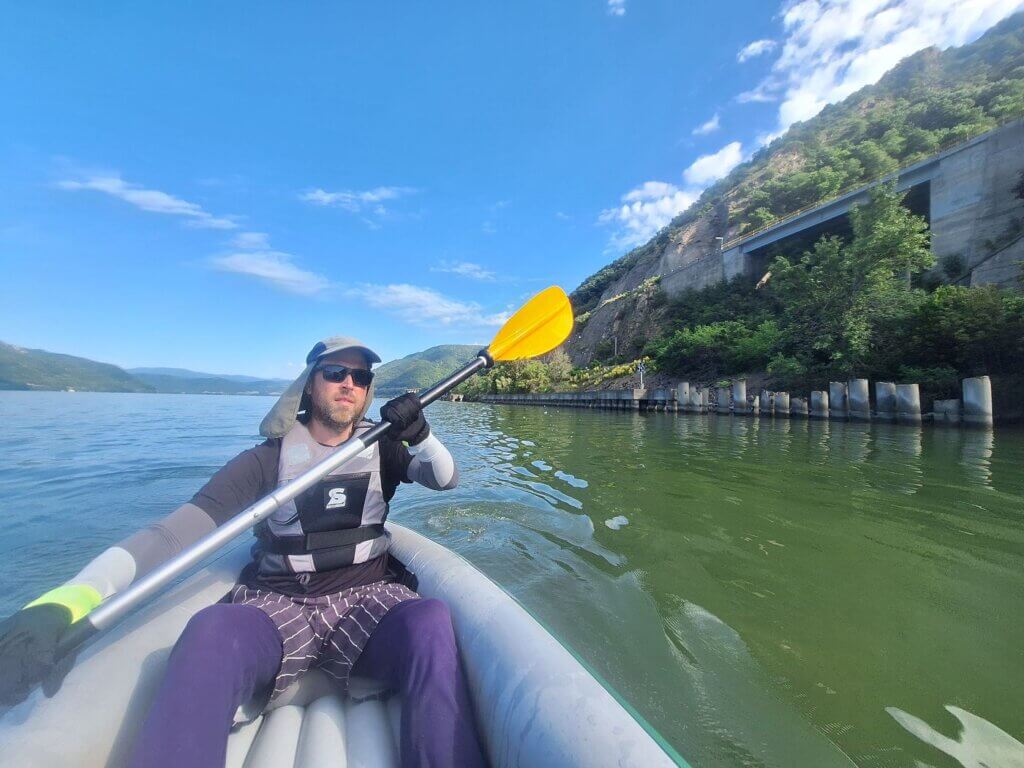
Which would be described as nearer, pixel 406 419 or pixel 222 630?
pixel 222 630

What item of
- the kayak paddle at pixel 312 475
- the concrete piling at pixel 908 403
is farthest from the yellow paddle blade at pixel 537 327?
the concrete piling at pixel 908 403

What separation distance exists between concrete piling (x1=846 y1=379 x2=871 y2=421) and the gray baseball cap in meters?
16.4

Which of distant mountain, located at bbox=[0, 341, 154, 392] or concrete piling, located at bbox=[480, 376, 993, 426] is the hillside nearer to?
concrete piling, located at bbox=[480, 376, 993, 426]

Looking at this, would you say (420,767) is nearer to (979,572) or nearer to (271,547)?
(271,547)

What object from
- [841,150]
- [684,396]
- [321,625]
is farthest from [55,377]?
[841,150]

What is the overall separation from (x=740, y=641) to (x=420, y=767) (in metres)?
1.96

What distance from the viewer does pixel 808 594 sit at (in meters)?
2.92

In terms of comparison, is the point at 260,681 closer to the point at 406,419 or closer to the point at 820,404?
the point at 406,419

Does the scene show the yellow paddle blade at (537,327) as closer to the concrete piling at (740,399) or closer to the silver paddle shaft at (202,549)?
the silver paddle shaft at (202,549)

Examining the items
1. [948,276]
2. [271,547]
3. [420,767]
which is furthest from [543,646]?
[948,276]

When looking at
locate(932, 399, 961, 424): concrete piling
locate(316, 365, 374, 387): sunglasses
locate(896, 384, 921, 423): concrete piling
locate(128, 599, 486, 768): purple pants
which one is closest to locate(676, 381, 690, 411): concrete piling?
locate(896, 384, 921, 423): concrete piling

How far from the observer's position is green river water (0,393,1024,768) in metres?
1.89

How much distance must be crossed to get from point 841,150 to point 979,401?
35575mm

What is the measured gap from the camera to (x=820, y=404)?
1514cm
